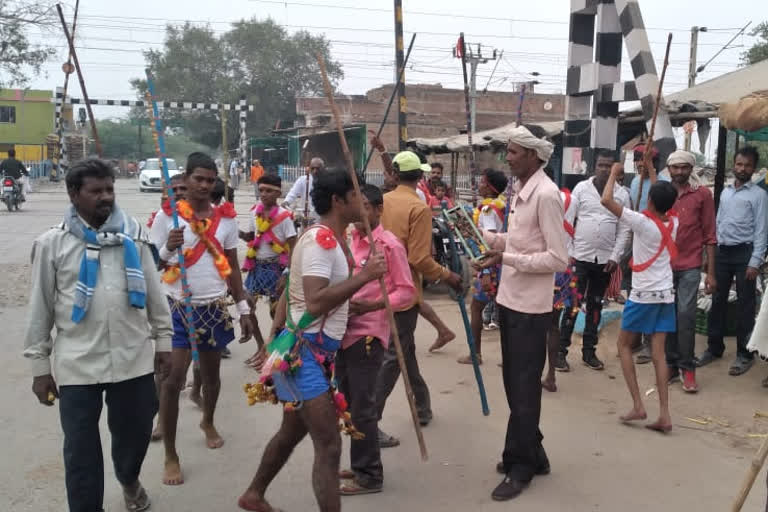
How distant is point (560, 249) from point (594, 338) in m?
3.20

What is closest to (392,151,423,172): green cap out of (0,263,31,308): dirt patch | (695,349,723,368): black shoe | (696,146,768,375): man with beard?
(696,146,768,375): man with beard

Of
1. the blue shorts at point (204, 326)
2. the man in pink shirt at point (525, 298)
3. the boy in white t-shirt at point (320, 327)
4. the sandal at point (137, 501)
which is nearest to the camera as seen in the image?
the boy in white t-shirt at point (320, 327)

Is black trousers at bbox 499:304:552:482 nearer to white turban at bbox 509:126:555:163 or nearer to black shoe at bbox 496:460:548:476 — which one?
black shoe at bbox 496:460:548:476

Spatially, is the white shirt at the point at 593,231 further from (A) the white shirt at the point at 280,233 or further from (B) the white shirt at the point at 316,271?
(B) the white shirt at the point at 316,271

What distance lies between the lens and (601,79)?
30.8 ft

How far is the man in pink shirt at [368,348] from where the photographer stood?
391 centimetres

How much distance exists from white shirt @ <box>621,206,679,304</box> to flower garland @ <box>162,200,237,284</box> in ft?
9.31

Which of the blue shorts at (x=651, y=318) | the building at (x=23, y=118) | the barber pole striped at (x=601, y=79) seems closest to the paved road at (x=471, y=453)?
the blue shorts at (x=651, y=318)

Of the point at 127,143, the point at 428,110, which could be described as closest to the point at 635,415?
the point at 428,110

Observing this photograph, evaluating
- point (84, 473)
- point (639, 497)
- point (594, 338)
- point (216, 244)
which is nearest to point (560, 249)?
point (639, 497)

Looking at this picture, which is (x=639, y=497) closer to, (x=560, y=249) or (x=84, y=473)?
(x=560, y=249)

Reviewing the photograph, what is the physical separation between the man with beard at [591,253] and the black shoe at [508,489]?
8.94 ft

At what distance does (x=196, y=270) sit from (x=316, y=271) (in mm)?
1697

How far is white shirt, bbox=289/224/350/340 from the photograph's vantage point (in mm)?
3229
